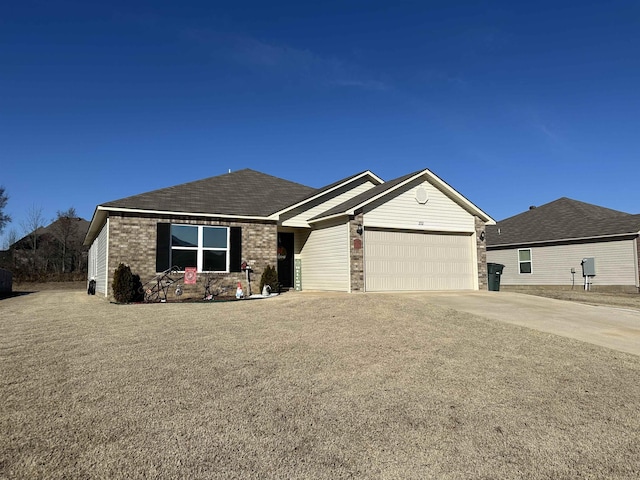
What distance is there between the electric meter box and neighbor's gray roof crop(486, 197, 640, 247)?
1.19 metres

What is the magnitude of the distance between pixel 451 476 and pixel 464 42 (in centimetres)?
1554

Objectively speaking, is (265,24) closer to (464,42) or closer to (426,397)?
(464,42)

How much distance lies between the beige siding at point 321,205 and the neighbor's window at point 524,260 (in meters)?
11.7

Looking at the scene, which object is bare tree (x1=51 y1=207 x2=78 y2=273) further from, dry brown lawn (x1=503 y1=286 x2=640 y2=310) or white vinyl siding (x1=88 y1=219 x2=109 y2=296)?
dry brown lawn (x1=503 y1=286 x2=640 y2=310)

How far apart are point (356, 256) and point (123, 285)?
7791 mm

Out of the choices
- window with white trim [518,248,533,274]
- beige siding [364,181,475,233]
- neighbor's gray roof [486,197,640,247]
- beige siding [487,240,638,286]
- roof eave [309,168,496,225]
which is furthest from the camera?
window with white trim [518,248,533,274]

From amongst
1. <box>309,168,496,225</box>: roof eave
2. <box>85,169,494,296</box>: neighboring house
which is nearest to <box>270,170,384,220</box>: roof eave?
<box>85,169,494,296</box>: neighboring house

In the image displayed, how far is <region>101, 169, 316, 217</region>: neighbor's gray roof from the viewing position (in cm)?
1524

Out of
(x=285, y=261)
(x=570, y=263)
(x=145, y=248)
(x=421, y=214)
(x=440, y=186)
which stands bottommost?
(x=570, y=263)

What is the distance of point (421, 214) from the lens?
17.1 meters

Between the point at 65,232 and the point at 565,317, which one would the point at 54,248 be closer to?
the point at 65,232

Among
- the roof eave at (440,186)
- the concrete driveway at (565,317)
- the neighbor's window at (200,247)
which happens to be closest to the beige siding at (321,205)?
the roof eave at (440,186)

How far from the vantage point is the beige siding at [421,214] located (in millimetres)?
16141

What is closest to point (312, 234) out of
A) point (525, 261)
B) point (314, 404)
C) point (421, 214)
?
point (421, 214)
